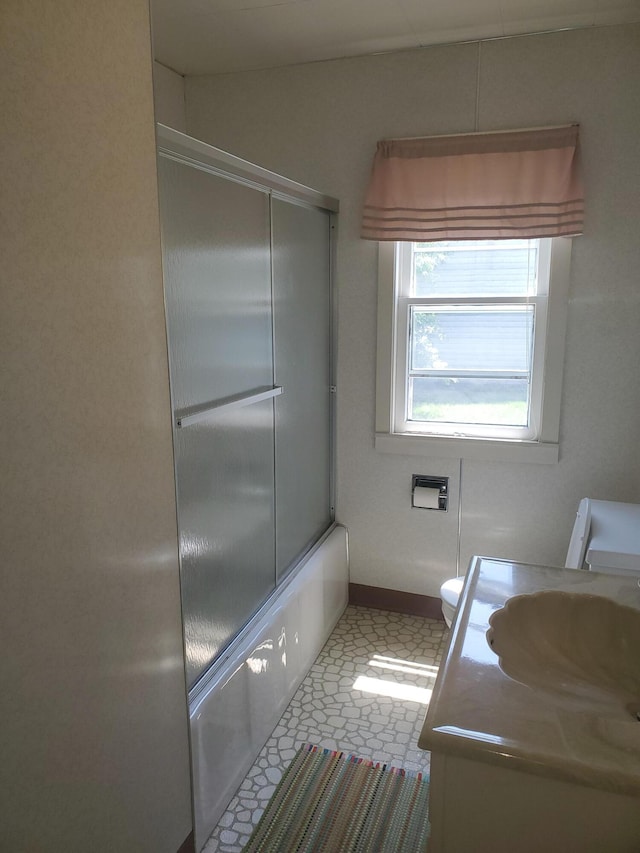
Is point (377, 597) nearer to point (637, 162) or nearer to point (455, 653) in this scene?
point (455, 653)

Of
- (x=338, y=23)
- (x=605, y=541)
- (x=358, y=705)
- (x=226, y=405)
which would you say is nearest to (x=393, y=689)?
(x=358, y=705)

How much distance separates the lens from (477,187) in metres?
2.54

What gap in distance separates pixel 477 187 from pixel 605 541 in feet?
4.70

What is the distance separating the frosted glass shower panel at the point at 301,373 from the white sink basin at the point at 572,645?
3.80 feet

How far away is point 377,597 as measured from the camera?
3.07 meters

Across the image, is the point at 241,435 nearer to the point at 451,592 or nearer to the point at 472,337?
the point at 451,592

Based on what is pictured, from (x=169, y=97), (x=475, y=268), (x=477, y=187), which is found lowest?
(x=475, y=268)

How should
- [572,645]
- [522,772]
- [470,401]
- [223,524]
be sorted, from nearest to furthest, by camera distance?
1. [522,772]
2. [572,645]
3. [223,524]
4. [470,401]

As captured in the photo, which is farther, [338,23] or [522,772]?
[338,23]

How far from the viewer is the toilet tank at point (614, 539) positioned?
1952 millimetres

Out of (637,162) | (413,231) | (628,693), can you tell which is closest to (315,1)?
(413,231)

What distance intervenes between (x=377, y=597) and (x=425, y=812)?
1221 millimetres

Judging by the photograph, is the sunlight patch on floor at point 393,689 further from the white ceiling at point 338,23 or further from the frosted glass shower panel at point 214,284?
the white ceiling at point 338,23

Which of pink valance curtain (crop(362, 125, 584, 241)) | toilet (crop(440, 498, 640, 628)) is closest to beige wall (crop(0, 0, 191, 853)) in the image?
toilet (crop(440, 498, 640, 628))
